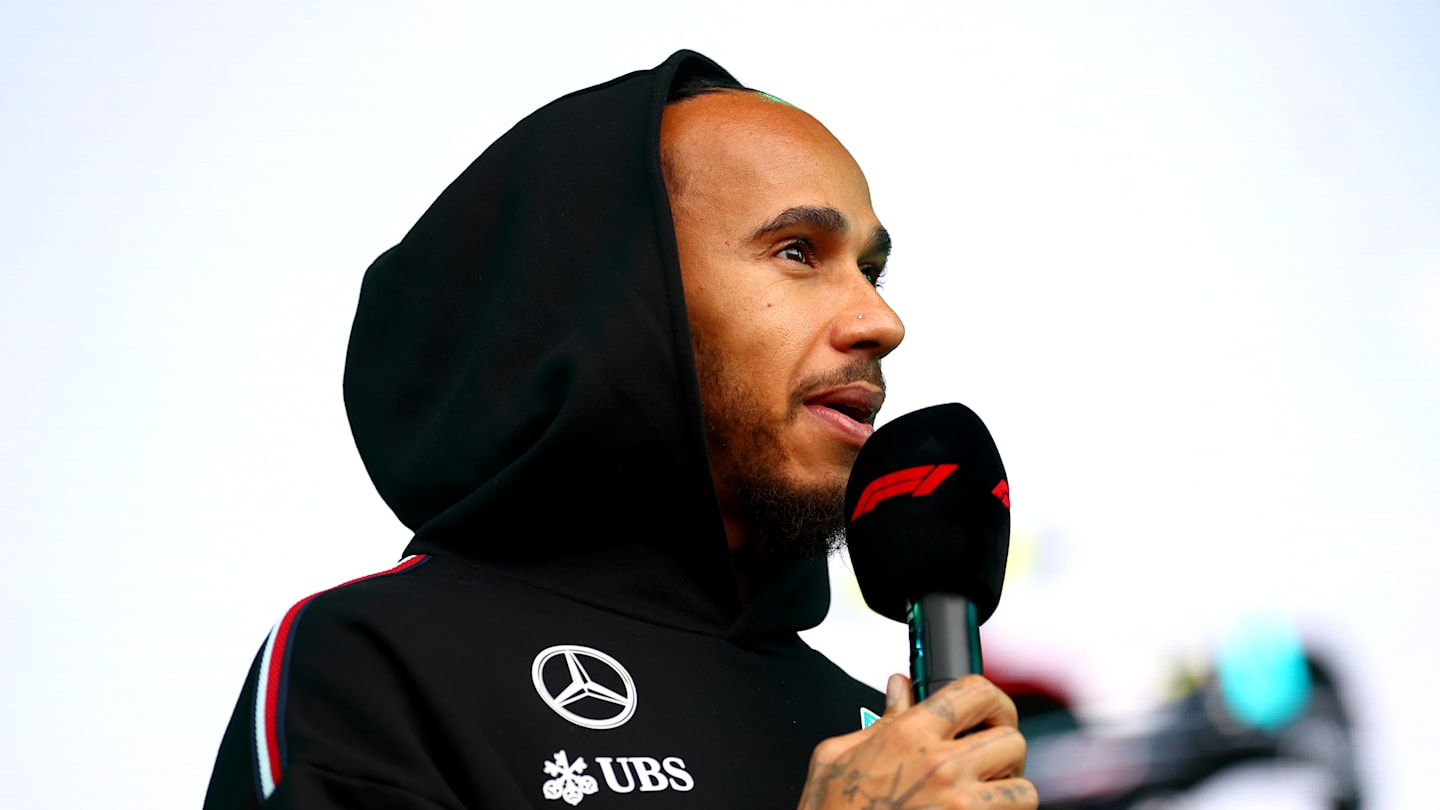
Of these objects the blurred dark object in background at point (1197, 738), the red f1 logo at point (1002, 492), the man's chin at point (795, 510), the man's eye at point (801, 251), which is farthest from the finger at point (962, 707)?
the blurred dark object in background at point (1197, 738)

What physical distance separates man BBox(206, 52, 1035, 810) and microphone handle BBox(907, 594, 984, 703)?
4 cm

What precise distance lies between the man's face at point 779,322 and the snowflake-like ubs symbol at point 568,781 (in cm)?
45

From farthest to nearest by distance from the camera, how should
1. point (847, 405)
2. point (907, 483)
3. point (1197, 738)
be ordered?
point (1197, 738), point (847, 405), point (907, 483)

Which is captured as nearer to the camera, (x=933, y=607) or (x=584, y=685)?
(x=933, y=607)

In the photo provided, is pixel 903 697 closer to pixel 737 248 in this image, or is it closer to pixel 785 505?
pixel 785 505

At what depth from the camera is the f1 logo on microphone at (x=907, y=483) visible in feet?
4.21

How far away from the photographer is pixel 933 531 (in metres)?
1.24

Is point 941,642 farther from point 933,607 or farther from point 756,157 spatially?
point 756,157

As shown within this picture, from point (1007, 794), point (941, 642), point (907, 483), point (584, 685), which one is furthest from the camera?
point (584, 685)

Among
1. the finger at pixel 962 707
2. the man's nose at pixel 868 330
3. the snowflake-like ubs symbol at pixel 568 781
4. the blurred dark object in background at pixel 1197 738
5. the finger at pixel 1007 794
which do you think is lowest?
the blurred dark object in background at pixel 1197 738

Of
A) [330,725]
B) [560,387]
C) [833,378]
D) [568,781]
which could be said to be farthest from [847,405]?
[330,725]

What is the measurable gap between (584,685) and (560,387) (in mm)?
342

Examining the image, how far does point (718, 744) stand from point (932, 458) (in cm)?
40

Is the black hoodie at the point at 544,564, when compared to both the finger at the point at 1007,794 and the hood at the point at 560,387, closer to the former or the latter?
the hood at the point at 560,387
